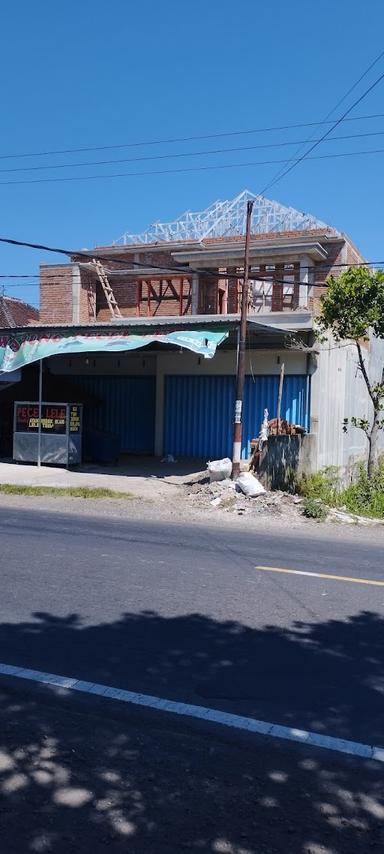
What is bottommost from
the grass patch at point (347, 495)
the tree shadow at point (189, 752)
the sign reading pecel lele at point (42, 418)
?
the tree shadow at point (189, 752)

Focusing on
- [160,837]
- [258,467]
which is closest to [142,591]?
[160,837]

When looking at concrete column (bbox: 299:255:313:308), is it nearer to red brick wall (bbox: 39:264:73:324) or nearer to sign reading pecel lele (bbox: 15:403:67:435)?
sign reading pecel lele (bbox: 15:403:67:435)

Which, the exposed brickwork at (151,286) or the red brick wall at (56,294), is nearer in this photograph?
the exposed brickwork at (151,286)

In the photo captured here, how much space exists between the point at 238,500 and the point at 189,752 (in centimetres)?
1000

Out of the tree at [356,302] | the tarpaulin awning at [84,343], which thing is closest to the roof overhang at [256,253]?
the tarpaulin awning at [84,343]

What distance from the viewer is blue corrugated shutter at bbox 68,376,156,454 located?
72.6 feet

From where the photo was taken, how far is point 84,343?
17.1 metres

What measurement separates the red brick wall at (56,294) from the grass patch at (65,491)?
13195 millimetres

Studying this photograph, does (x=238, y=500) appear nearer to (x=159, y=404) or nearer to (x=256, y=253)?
(x=159, y=404)

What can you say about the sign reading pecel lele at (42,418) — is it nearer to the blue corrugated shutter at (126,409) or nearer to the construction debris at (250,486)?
the blue corrugated shutter at (126,409)

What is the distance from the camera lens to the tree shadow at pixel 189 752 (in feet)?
10.6

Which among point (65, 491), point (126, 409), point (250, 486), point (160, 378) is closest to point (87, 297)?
point (126, 409)

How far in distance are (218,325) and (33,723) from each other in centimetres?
1275

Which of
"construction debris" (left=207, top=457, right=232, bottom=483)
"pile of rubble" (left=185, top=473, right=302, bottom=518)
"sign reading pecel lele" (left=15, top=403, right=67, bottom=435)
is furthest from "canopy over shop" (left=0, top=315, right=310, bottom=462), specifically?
"pile of rubble" (left=185, top=473, right=302, bottom=518)
